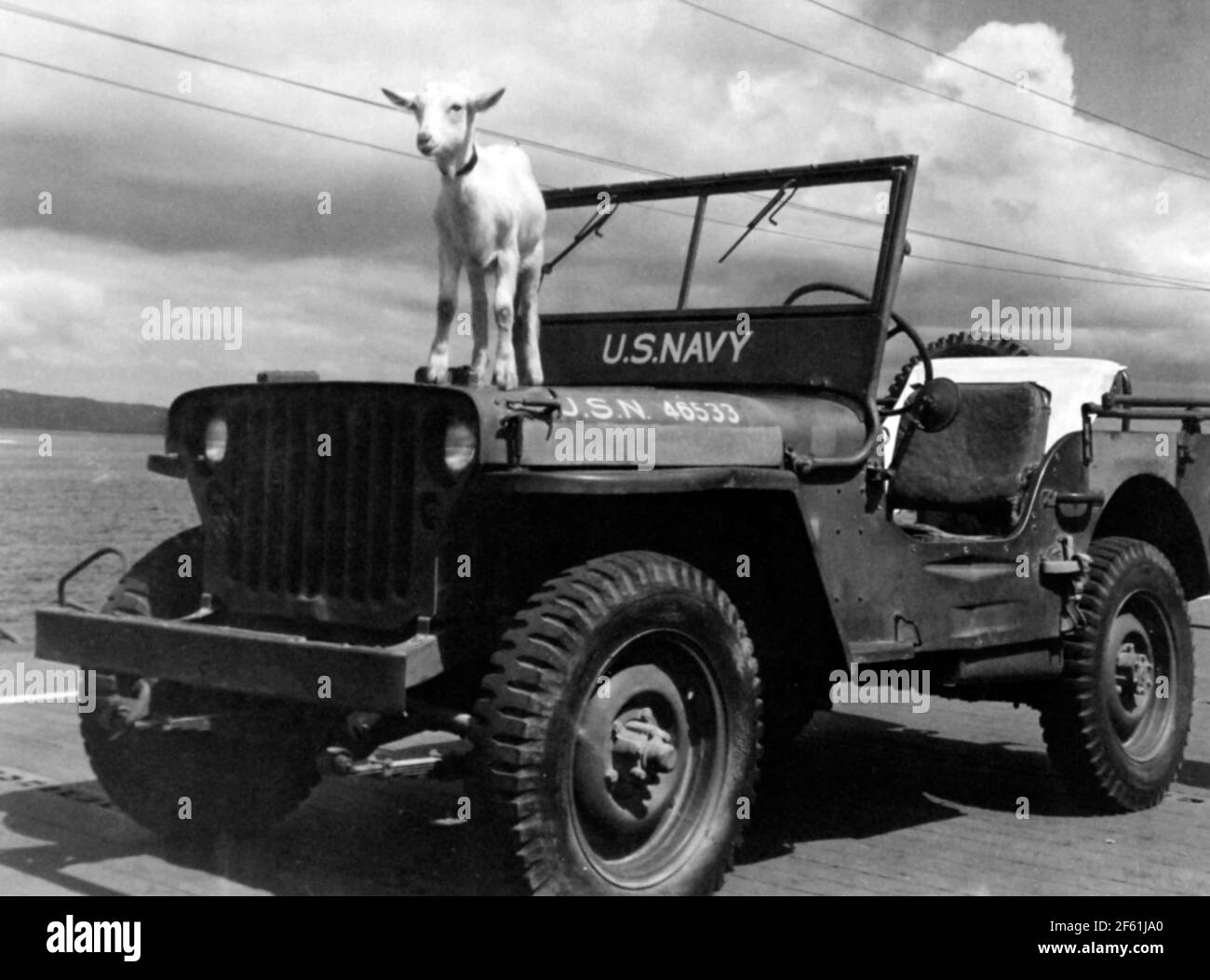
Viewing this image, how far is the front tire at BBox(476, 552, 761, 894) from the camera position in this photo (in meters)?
4.16

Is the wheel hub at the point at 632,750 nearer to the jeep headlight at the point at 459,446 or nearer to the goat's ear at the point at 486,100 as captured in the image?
the jeep headlight at the point at 459,446

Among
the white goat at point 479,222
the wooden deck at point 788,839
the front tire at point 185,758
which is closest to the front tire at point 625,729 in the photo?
the wooden deck at point 788,839

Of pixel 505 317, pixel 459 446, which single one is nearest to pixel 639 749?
pixel 459 446

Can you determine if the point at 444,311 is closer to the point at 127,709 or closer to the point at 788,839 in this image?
the point at 127,709

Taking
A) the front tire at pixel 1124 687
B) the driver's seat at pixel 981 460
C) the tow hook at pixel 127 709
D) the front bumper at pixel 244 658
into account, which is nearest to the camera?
the front bumper at pixel 244 658

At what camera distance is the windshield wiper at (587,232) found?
6551mm

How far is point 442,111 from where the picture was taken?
4.61 meters

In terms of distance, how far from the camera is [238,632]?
4.44 meters

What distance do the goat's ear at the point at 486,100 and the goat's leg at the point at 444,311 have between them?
1.46 feet

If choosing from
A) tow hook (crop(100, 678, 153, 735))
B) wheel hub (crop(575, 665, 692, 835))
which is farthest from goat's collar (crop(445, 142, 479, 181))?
tow hook (crop(100, 678, 153, 735))

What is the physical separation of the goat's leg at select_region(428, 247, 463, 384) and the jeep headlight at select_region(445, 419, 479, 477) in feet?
1.33

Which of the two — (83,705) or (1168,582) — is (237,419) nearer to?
(83,705)
